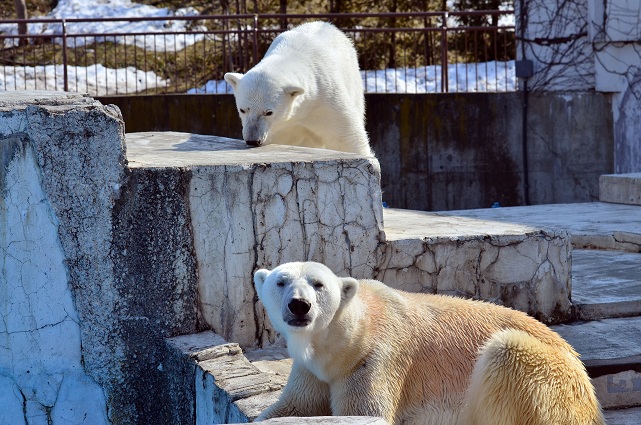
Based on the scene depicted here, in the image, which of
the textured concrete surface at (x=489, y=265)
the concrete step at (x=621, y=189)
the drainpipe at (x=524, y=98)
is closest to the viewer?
the textured concrete surface at (x=489, y=265)

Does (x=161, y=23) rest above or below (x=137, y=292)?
above

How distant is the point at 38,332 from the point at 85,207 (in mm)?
578

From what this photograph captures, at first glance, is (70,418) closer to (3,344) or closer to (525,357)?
(3,344)

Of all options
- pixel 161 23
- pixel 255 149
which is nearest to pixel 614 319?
pixel 255 149

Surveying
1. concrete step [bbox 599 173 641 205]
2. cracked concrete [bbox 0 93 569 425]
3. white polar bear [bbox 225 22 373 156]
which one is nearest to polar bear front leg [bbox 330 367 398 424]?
cracked concrete [bbox 0 93 569 425]

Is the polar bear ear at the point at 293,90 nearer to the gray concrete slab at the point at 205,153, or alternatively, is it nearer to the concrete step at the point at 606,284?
Result: the gray concrete slab at the point at 205,153

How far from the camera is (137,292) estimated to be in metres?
4.35

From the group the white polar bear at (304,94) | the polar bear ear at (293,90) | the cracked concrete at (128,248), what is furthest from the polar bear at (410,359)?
the polar bear ear at (293,90)

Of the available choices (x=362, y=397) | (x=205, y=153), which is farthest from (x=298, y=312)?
(x=205, y=153)

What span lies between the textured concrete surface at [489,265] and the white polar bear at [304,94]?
1381 mm

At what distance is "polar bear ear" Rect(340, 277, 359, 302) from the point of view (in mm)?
3406

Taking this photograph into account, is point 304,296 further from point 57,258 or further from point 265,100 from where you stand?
point 265,100

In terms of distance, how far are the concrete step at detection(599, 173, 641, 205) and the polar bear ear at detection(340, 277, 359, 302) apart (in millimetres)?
4730

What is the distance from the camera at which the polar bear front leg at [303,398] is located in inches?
137
